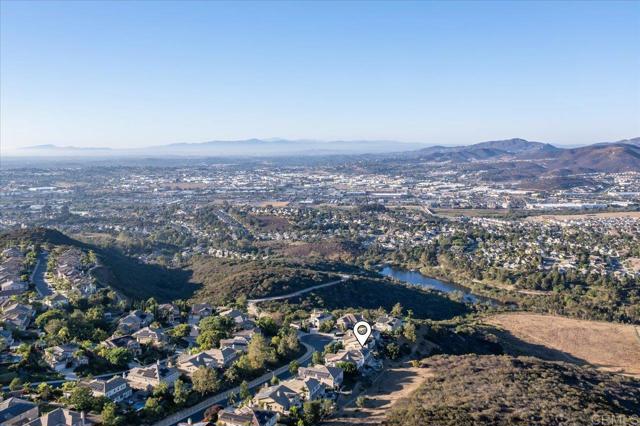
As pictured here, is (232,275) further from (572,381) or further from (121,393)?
(572,381)

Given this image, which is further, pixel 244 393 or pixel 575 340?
pixel 575 340

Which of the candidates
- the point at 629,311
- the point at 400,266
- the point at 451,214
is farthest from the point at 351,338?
the point at 451,214

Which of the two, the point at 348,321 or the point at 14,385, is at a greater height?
the point at 14,385

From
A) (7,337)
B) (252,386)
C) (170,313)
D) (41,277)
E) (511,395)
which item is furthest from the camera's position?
(41,277)

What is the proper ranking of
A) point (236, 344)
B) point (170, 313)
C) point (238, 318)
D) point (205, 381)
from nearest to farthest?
point (205, 381), point (236, 344), point (238, 318), point (170, 313)

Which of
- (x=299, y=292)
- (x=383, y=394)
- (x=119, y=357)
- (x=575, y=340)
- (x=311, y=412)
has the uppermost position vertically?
(x=311, y=412)

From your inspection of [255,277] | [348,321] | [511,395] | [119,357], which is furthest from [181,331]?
[511,395]

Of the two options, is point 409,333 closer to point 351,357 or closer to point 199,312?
point 351,357
